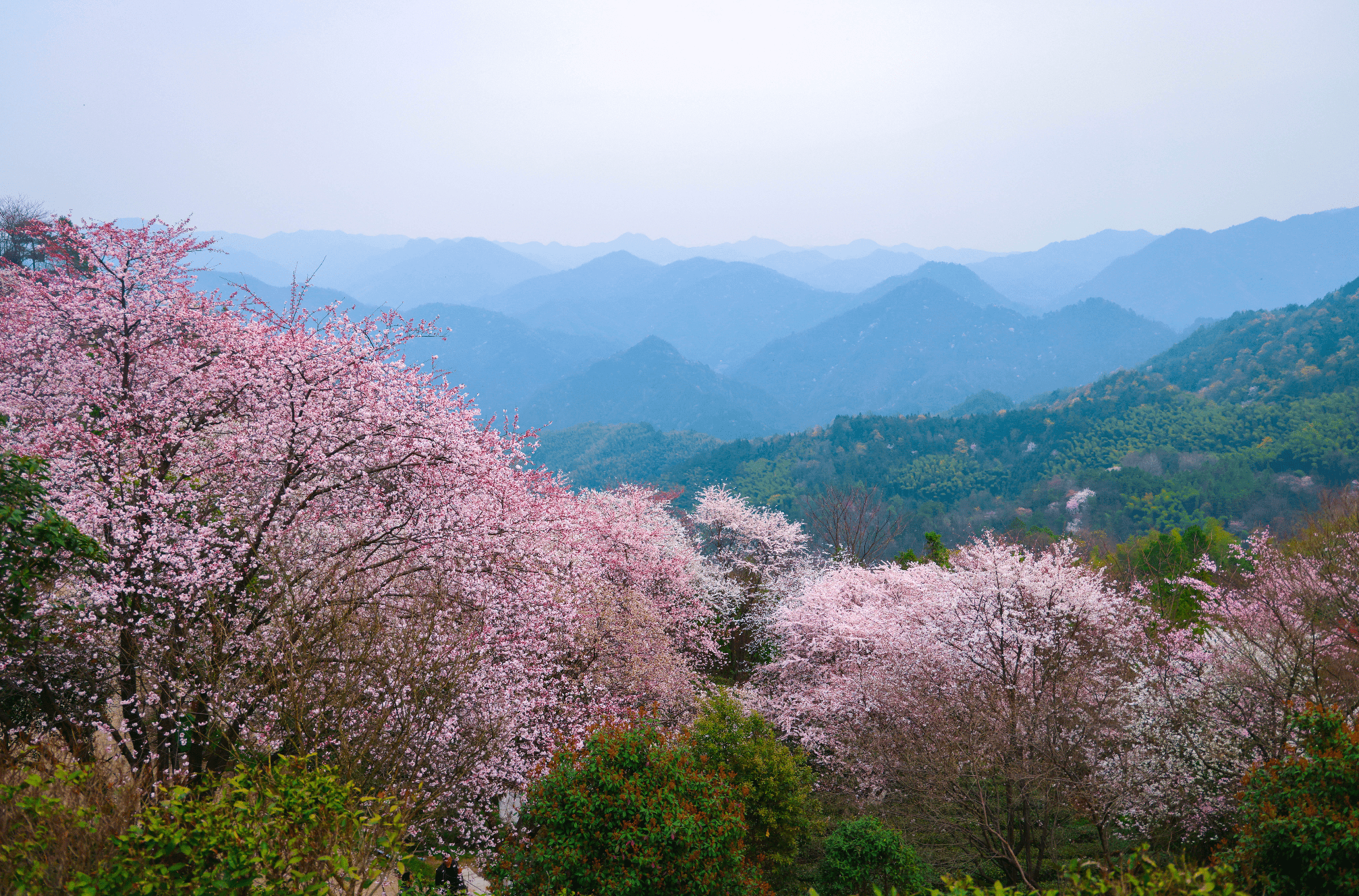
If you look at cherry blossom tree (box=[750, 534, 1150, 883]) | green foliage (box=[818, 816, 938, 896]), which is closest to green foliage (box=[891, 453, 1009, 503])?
cherry blossom tree (box=[750, 534, 1150, 883])

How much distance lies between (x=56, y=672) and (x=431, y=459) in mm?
6101

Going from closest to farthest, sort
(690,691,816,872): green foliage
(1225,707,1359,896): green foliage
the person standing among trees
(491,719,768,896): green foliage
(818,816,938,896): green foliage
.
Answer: (1225,707,1359,896): green foliage, (491,719,768,896): green foliage, the person standing among trees, (818,816,938,896): green foliage, (690,691,816,872): green foliage

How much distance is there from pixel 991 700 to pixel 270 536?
41.4 feet

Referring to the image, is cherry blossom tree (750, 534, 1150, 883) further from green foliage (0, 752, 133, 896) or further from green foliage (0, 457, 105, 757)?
green foliage (0, 457, 105, 757)

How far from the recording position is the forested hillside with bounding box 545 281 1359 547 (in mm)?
76688

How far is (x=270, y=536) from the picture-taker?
984cm

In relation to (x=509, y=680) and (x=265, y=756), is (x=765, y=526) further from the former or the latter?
(x=265, y=756)

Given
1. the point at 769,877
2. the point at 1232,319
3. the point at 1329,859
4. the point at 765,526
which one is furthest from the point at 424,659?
the point at 1232,319

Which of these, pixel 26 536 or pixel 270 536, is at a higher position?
pixel 26 536

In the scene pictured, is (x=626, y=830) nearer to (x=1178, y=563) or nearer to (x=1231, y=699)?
(x=1231, y=699)

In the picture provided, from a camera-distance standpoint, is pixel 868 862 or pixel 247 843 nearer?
pixel 247 843

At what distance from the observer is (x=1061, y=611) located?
14156 millimetres

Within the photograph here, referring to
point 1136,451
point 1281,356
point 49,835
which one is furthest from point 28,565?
point 1281,356

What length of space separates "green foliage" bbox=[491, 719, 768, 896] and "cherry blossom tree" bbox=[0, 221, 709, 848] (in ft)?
5.87
